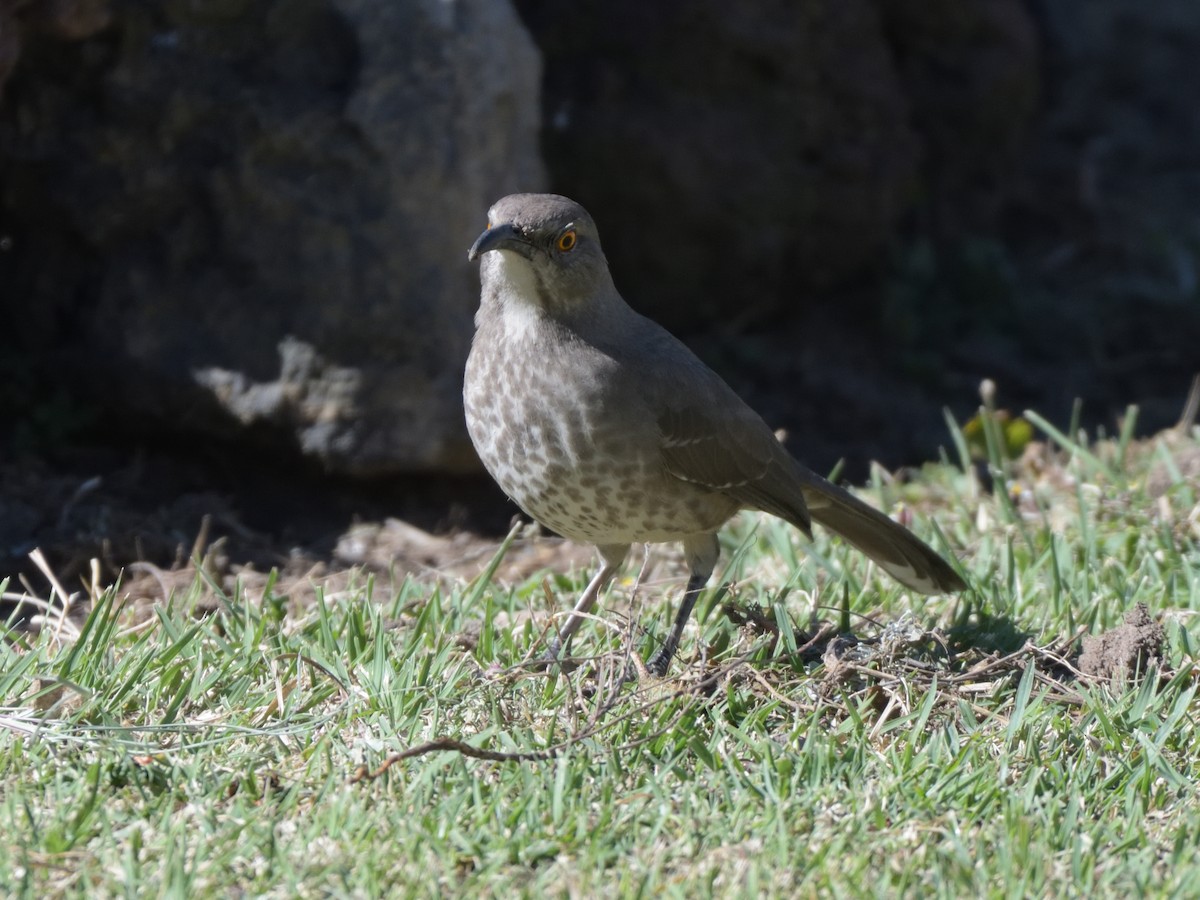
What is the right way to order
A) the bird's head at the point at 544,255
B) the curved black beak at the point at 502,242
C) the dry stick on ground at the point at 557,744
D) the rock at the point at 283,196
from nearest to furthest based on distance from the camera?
the dry stick on ground at the point at 557,744 < the curved black beak at the point at 502,242 < the bird's head at the point at 544,255 < the rock at the point at 283,196

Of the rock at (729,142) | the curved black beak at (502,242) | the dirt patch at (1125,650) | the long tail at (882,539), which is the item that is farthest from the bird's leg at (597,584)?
the rock at (729,142)

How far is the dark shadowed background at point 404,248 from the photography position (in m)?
5.25

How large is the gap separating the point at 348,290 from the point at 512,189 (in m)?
0.73

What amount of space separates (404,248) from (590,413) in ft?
5.40

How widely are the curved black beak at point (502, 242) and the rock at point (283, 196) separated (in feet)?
4.86

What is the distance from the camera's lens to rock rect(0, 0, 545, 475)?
5242 mm

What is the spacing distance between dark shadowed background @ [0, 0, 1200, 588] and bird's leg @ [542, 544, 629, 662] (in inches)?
44.9

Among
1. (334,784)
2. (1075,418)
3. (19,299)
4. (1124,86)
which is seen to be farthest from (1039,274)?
(334,784)

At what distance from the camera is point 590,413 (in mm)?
3924

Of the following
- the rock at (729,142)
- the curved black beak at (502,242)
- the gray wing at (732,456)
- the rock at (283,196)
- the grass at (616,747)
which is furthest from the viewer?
the rock at (729,142)

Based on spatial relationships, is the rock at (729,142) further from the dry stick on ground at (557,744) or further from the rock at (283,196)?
the dry stick on ground at (557,744)

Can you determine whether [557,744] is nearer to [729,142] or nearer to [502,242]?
[502,242]

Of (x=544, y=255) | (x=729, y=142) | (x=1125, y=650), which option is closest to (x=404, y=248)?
(x=544, y=255)

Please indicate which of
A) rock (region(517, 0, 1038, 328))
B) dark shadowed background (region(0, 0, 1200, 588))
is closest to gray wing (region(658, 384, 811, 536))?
dark shadowed background (region(0, 0, 1200, 588))
